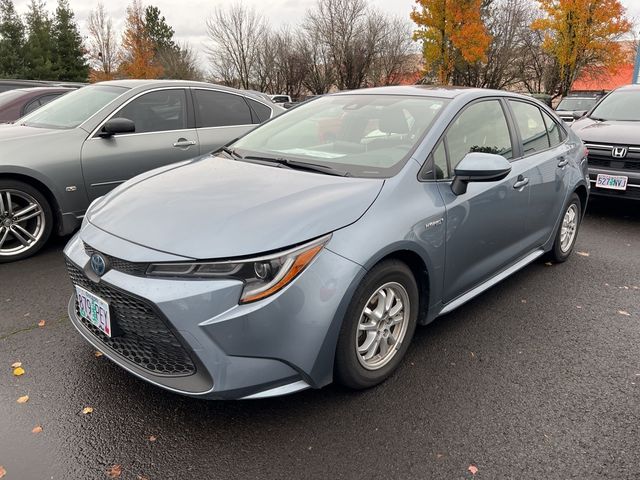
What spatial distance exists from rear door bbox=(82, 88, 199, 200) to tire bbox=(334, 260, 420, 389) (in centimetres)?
329

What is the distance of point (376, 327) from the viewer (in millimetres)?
2559

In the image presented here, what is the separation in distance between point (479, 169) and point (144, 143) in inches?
138

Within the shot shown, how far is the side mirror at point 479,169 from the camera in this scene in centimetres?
276

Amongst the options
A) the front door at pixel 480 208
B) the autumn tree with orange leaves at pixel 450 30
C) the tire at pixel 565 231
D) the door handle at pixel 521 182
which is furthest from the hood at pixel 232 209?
the autumn tree with orange leaves at pixel 450 30

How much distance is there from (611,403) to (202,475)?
210 cm

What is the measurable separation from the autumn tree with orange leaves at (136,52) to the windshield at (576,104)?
3237cm

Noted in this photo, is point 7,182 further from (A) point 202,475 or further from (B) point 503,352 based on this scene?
(B) point 503,352

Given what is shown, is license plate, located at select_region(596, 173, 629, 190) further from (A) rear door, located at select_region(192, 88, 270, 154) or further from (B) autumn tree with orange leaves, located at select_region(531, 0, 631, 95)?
(B) autumn tree with orange leaves, located at select_region(531, 0, 631, 95)

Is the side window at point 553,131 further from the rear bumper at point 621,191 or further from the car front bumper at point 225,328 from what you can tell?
the car front bumper at point 225,328

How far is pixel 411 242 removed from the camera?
2.55 metres

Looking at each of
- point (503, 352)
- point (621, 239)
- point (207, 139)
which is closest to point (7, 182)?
point (207, 139)

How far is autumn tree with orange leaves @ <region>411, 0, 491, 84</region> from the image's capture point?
29.7m

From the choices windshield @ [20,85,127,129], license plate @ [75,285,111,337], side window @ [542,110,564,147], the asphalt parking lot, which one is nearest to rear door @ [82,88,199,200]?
Answer: windshield @ [20,85,127,129]

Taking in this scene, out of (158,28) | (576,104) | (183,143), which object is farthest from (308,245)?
(158,28)
